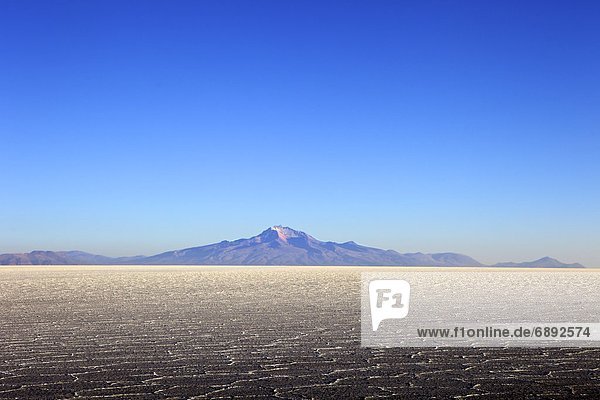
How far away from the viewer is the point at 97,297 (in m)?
16.9

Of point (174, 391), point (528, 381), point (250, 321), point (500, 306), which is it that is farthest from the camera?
point (500, 306)

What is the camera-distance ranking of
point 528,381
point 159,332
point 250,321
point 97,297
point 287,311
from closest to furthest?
point 528,381 → point 159,332 → point 250,321 → point 287,311 → point 97,297

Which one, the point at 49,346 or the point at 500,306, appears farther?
the point at 500,306

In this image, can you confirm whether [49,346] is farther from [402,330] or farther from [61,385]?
[402,330]

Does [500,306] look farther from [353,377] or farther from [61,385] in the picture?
[61,385]

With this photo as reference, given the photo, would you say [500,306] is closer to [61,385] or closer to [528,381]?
[528,381]

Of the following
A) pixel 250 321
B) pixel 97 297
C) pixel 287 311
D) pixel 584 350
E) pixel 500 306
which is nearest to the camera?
pixel 584 350

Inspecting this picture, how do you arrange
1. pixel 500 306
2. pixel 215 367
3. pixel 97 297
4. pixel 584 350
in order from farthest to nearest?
pixel 97 297, pixel 500 306, pixel 584 350, pixel 215 367

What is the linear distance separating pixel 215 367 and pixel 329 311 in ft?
20.3

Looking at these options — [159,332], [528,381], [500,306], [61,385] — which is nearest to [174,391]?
[61,385]

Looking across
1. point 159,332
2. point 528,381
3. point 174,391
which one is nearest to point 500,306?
point 159,332

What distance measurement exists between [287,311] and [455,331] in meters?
3.91

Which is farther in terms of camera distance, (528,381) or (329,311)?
(329,311)

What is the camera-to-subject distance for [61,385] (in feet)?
19.1
